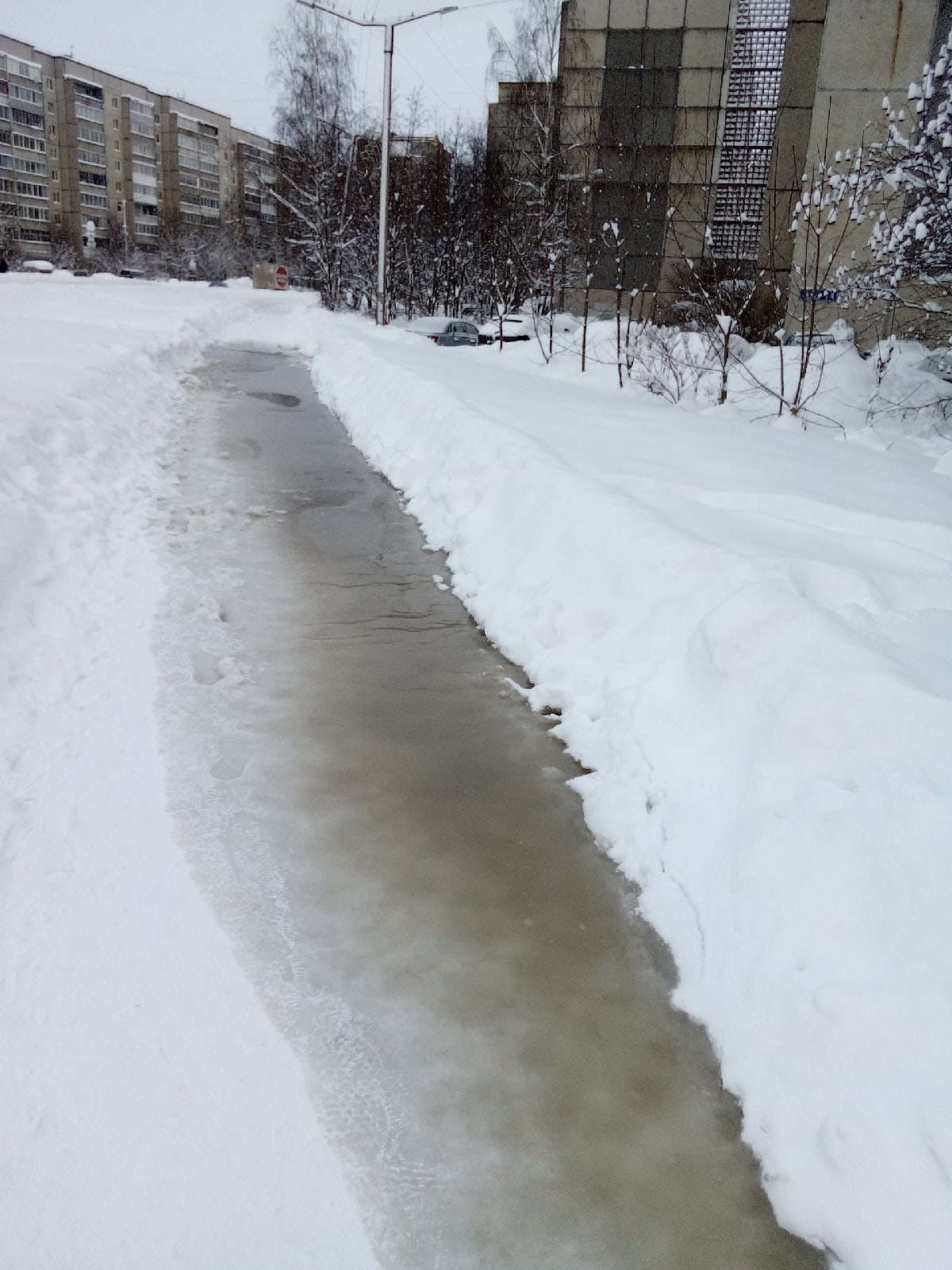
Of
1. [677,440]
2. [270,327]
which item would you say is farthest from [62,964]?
[270,327]

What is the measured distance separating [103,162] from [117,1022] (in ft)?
307

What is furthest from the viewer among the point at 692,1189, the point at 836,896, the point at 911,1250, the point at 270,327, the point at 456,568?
the point at 270,327

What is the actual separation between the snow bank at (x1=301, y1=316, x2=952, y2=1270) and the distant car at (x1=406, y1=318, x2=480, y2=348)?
61.8ft

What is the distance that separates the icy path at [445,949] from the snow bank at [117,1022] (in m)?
0.10

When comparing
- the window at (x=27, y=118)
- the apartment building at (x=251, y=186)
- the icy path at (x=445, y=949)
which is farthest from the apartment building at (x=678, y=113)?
the apartment building at (x=251, y=186)

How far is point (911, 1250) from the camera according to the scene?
72.6 inches

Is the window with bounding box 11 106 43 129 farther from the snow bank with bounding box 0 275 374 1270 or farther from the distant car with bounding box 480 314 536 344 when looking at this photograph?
the snow bank with bounding box 0 275 374 1270

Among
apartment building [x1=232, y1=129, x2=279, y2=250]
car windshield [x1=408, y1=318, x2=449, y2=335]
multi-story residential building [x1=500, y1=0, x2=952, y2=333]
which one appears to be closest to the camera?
car windshield [x1=408, y1=318, x2=449, y2=335]

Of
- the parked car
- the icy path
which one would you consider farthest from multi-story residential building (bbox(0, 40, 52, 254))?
the icy path

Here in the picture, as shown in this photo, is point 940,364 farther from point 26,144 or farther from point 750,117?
point 26,144

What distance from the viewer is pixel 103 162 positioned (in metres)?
79.8

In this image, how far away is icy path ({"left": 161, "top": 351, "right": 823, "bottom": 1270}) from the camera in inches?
79.9

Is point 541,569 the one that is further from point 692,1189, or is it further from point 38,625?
point 692,1189

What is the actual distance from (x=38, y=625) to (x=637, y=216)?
33.6 metres
